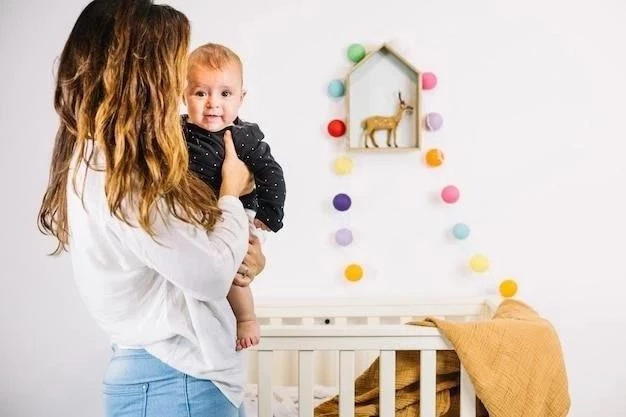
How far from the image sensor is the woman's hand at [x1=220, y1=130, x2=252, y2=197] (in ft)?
4.53

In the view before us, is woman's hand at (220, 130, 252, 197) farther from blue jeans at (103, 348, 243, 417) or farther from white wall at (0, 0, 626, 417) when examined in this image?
white wall at (0, 0, 626, 417)

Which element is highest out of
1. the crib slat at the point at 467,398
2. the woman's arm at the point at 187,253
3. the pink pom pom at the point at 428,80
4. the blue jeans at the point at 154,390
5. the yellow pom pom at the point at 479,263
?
the pink pom pom at the point at 428,80

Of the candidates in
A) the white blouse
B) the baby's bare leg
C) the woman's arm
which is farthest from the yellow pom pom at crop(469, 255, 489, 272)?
the woman's arm

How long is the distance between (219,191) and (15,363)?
151 cm

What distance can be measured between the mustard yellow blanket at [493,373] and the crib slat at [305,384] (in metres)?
0.15

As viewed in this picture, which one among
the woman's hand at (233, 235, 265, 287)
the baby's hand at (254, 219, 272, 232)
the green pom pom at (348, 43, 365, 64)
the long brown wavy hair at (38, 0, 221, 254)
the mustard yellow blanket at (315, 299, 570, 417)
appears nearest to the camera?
the long brown wavy hair at (38, 0, 221, 254)

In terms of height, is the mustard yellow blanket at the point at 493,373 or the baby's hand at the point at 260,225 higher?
the baby's hand at the point at 260,225

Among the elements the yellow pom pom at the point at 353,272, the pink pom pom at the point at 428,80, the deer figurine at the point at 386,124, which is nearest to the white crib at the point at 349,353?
the yellow pom pom at the point at 353,272

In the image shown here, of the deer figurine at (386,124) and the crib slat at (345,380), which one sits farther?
the deer figurine at (386,124)

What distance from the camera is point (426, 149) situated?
8.64ft

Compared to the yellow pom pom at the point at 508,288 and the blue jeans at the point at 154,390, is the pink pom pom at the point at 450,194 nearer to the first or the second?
the yellow pom pom at the point at 508,288

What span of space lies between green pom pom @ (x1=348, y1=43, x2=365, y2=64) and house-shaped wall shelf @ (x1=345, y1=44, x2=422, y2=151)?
33 millimetres

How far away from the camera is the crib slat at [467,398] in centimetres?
196

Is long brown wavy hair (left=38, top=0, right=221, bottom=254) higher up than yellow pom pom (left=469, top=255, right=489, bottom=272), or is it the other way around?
long brown wavy hair (left=38, top=0, right=221, bottom=254)
